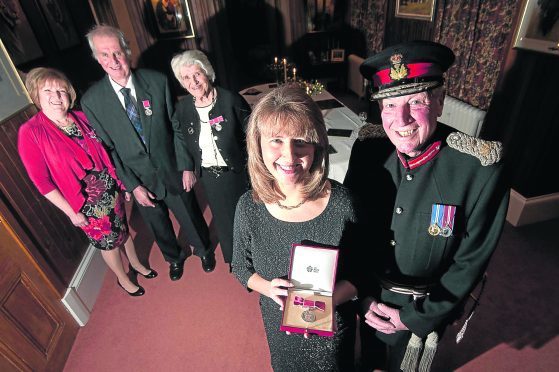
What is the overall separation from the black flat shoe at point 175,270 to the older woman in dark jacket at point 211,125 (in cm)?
102

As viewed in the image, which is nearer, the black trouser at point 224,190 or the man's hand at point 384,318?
the man's hand at point 384,318

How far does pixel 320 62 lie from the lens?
752cm

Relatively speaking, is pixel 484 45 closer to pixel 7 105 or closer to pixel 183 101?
pixel 183 101

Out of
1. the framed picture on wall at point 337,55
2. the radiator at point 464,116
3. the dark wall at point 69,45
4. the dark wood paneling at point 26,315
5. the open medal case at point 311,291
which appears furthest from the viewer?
the framed picture on wall at point 337,55

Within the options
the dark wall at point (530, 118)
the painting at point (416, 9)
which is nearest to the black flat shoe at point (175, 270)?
the dark wall at point (530, 118)

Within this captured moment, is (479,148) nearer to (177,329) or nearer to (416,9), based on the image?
(177,329)

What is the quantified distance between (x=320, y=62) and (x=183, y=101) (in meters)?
6.00

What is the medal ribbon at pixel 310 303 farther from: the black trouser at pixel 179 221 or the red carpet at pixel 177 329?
the black trouser at pixel 179 221

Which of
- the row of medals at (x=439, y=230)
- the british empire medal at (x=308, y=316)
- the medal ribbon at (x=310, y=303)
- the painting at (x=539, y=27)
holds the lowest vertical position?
the british empire medal at (x=308, y=316)

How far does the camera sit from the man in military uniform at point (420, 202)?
3.80 feet

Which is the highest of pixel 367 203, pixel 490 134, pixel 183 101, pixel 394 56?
pixel 394 56

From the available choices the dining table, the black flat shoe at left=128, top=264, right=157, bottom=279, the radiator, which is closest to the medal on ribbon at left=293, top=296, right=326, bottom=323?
the dining table

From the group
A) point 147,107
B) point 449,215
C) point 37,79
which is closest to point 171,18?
point 147,107

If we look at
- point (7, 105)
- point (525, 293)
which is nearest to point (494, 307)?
point (525, 293)
